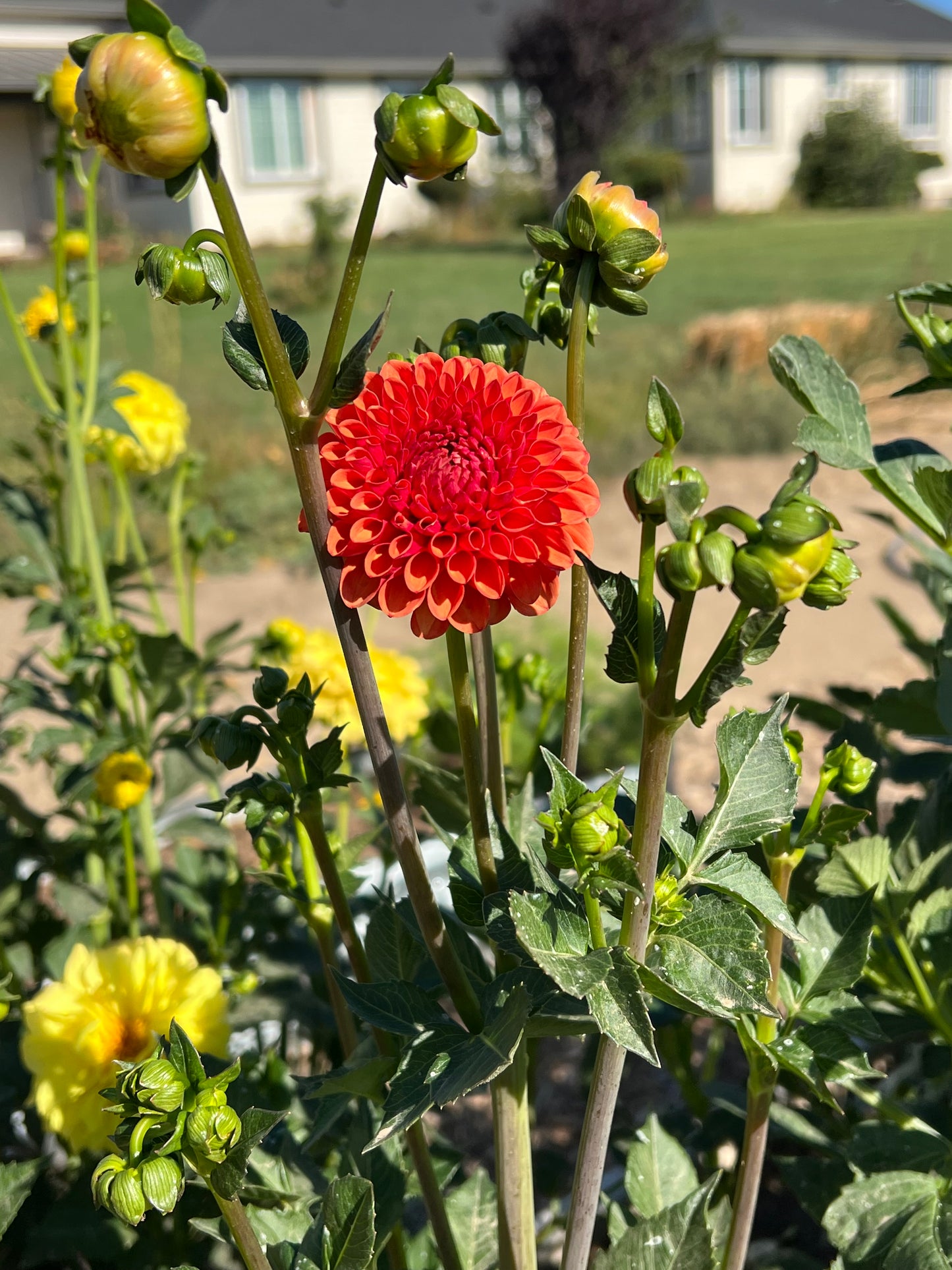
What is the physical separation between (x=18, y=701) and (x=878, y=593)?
2561 millimetres

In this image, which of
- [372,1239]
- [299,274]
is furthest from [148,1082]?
[299,274]

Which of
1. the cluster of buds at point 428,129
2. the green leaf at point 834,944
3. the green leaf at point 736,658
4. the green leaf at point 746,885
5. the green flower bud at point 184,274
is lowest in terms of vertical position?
the green leaf at point 834,944

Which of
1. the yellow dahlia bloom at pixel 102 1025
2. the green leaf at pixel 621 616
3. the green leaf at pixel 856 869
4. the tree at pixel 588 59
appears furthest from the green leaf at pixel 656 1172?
the tree at pixel 588 59

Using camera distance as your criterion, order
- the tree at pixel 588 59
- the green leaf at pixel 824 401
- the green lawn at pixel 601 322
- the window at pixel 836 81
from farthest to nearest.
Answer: the window at pixel 836 81 → the tree at pixel 588 59 → the green lawn at pixel 601 322 → the green leaf at pixel 824 401

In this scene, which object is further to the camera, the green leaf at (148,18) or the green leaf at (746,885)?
the green leaf at (746,885)

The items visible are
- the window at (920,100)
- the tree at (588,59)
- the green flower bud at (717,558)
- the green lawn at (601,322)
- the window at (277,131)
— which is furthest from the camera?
the window at (920,100)

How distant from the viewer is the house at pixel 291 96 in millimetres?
14984

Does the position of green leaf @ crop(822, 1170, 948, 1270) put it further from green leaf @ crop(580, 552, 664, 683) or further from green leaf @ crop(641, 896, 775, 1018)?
green leaf @ crop(580, 552, 664, 683)

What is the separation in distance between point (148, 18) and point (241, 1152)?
1.62 feet

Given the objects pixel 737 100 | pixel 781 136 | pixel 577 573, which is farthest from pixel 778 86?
pixel 577 573

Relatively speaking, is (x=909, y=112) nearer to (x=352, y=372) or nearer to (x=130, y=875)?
(x=130, y=875)

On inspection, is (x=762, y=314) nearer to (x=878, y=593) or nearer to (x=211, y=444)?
(x=211, y=444)

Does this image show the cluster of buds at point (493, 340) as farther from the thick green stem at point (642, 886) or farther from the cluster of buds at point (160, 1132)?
the cluster of buds at point (160, 1132)

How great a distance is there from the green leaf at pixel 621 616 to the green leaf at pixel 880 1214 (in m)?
0.44
